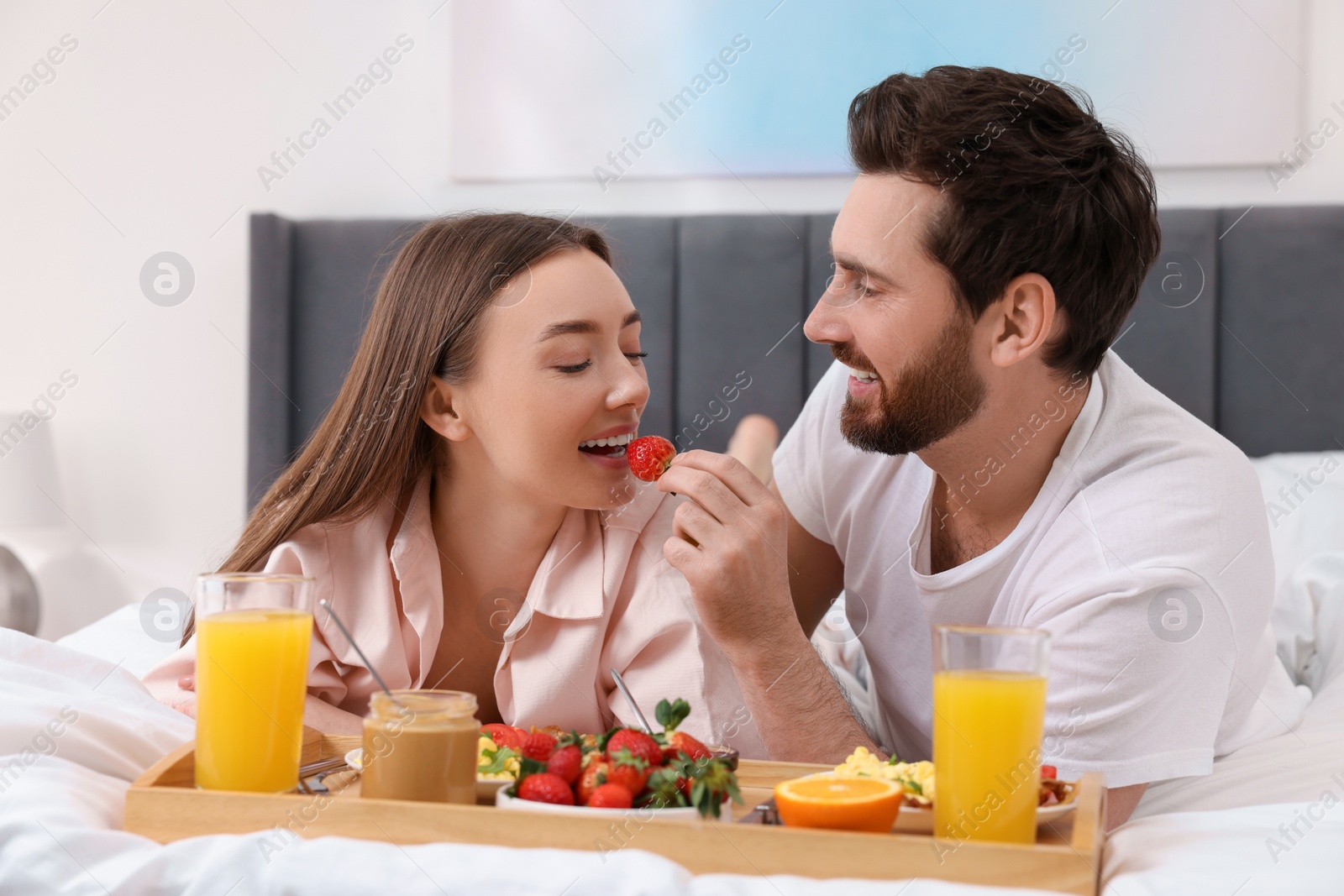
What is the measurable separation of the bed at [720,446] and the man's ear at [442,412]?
1.54ft

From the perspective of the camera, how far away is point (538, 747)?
37.5 inches

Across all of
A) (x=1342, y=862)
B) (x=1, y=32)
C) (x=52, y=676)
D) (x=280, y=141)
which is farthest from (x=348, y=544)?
(x=1, y=32)

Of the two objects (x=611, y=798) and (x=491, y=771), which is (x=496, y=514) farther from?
(x=611, y=798)

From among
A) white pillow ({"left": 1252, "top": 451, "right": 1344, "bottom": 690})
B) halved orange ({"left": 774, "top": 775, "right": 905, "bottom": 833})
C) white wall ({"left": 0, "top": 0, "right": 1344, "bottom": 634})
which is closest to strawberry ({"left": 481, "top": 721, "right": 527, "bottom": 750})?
halved orange ({"left": 774, "top": 775, "right": 905, "bottom": 833})

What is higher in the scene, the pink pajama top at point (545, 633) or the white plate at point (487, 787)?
the pink pajama top at point (545, 633)

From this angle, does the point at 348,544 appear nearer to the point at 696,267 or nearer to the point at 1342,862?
the point at 1342,862

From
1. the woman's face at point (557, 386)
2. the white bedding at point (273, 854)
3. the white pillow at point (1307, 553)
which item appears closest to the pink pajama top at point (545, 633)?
the woman's face at point (557, 386)

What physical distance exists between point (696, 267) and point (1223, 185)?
1306 mm

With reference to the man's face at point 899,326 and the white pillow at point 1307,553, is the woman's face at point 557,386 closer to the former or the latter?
the man's face at point 899,326

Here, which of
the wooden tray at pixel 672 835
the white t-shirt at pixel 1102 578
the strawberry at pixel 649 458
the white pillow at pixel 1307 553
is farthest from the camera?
the white pillow at pixel 1307 553

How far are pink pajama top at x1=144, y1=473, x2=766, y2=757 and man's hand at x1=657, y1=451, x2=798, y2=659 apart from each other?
59 mm

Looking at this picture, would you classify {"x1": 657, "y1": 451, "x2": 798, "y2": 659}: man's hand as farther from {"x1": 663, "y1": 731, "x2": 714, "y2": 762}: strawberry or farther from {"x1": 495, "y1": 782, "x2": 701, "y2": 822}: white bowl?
{"x1": 495, "y1": 782, "x2": 701, "y2": 822}: white bowl

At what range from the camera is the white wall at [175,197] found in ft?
9.84

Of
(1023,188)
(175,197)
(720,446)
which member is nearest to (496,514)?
(1023,188)
